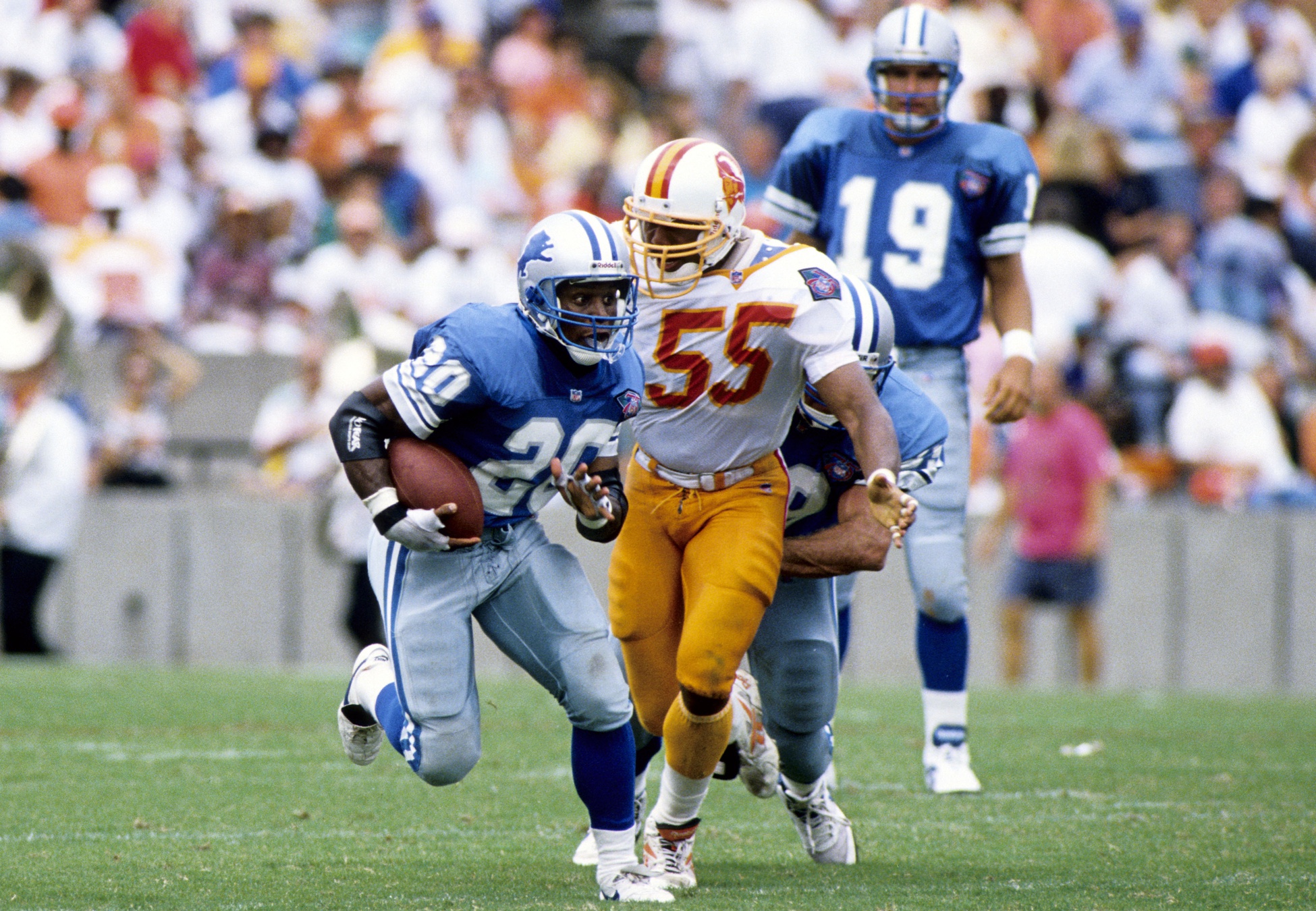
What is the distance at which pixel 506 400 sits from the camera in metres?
3.74

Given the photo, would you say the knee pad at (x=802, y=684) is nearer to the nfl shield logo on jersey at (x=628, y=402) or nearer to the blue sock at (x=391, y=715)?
the nfl shield logo on jersey at (x=628, y=402)

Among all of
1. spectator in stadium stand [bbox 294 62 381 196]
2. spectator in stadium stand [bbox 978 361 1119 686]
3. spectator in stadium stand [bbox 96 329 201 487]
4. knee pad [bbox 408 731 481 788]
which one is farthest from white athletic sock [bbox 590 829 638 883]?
spectator in stadium stand [bbox 294 62 381 196]

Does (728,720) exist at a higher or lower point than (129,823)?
higher

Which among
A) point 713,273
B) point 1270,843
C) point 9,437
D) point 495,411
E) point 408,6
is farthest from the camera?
point 408,6

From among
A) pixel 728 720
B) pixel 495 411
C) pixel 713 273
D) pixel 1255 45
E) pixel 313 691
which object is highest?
pixel 1255 45

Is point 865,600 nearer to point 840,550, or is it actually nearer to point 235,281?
point 235,281

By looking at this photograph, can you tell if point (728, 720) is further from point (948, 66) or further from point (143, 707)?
point (143, 707)

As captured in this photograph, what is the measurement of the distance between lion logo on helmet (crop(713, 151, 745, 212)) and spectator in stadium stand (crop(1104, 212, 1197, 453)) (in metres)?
6.60

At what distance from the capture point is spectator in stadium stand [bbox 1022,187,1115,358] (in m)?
10.3

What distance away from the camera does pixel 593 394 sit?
3.85 metres

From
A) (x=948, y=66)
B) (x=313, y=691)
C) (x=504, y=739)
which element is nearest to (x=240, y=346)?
(x=313, y=691)

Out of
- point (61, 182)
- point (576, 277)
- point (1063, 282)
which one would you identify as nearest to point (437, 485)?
point (576, 277)

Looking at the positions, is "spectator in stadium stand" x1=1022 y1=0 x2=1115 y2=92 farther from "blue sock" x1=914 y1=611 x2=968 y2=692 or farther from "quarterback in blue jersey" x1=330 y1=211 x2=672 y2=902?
"quarterback in blue jersey" x1=330 y1=211 x2=672 y2=902

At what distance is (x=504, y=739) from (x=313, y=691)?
1.61 metres
